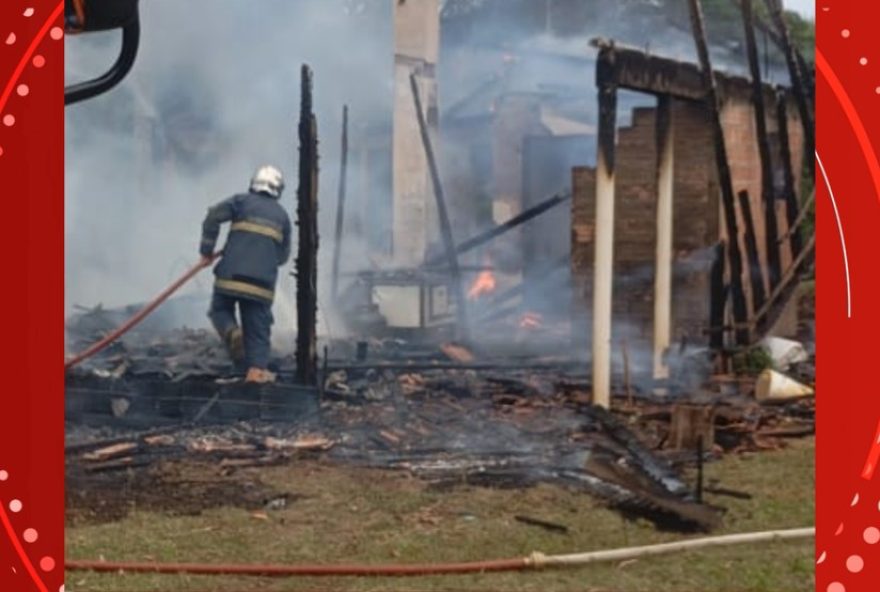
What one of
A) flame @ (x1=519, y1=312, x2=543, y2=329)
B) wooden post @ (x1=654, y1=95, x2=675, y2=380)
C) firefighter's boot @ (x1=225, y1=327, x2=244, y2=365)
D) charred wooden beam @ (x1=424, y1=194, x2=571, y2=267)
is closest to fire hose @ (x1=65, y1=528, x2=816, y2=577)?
firefighter's boot @ (x1=225, y1=327, x2=244, y2=365)

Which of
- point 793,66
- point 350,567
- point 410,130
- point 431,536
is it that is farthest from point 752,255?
point 410,130

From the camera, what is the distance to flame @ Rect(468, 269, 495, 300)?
67.5 feet

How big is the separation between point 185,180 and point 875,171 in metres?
18.9

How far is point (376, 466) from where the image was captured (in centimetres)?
841

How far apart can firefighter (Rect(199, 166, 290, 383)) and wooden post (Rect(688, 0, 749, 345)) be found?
406 cm

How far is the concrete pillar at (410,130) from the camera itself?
2178cm

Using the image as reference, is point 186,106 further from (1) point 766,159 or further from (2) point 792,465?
(2) point 792,465

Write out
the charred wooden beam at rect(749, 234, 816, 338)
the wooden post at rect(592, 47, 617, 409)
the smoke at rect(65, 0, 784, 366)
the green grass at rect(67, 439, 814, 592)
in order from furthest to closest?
the smoke at rect(65, 0, 784, 366) < the charred wooden beam at rect(749, 234, 816, 338) < the wooden post at rect(592, 47, 617, 409) < the green grass at rect(67, 439, 814, 592)

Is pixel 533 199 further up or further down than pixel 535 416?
further up

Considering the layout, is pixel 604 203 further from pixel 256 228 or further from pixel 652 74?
pixel 256 228

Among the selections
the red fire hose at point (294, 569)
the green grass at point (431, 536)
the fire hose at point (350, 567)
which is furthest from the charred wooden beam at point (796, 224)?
the red fire hose at point (294, 569)

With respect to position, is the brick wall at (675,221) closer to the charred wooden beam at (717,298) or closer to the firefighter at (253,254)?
the charred wooden beam at (717,298)

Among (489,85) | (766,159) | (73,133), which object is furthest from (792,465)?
(489,85)

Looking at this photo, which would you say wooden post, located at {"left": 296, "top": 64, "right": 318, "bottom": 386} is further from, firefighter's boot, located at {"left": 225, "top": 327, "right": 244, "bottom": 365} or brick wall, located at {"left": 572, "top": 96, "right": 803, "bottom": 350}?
brick wall, located at {"left": 572, "top": 96, "right": 803, "bottom": 350}
